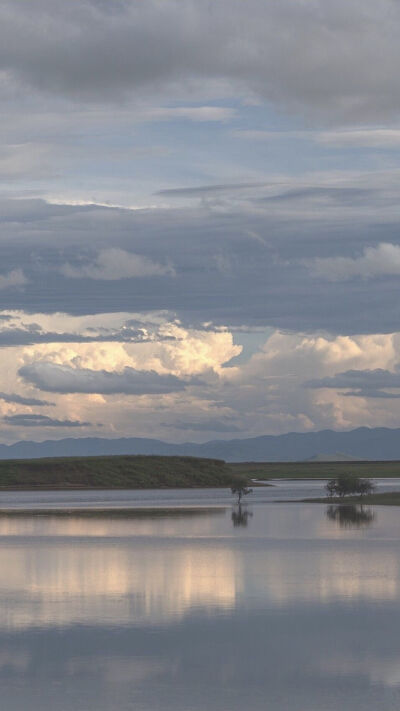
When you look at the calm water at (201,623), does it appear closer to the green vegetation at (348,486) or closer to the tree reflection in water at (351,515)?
the tree reflection in water at (351,515)

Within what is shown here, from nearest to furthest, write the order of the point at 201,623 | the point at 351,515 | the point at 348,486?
the point at 201,623
the point at 351,515
the point at 348,486

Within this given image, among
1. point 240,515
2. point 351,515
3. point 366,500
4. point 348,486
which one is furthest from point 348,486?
point 240,515

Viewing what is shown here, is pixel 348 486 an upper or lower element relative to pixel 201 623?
upper

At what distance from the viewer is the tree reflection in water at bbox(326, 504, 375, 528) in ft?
280

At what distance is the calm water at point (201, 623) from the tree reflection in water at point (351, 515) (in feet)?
46.5

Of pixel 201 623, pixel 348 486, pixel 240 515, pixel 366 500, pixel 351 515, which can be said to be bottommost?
pixel 201 623

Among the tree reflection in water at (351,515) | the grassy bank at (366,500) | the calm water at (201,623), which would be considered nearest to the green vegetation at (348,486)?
the grassy bank at (366,500)

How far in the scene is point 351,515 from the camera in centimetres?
9800

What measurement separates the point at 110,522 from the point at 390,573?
44.7 meters

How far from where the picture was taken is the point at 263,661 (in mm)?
30672

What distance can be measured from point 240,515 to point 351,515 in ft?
33.6

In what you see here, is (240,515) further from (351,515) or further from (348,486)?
(348,486)

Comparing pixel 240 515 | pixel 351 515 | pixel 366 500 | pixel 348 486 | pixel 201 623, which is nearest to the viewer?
pixel 201 623

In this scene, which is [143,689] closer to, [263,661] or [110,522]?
[263,661]
